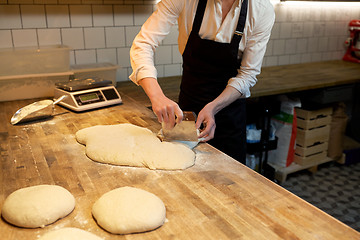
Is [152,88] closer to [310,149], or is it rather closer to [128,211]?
[128,211]

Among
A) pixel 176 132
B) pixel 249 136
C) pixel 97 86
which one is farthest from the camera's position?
pixel 249 136

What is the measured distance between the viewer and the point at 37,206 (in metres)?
0.82

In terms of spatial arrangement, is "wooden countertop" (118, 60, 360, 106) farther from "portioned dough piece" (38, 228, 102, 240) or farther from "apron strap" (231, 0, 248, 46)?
"portioned dough piece" (38, 228, 102, 240)

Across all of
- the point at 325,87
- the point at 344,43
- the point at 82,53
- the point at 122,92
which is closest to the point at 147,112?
the point at 122,92

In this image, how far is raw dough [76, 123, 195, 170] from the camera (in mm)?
1095

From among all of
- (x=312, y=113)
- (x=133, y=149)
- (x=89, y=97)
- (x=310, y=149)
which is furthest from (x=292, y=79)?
(x=133, y=149)

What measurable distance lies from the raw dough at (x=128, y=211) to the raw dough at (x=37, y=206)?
8 cm

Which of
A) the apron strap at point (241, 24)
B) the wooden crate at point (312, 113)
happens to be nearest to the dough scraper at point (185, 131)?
the apron strap at point (241, 24)

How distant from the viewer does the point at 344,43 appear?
345 centimetres

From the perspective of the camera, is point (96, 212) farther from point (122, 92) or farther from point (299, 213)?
point (122, 92)

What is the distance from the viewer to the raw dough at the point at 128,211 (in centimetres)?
78

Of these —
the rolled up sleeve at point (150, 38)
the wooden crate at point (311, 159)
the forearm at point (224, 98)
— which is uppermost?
the rolled up sleeve at point (150, 38)

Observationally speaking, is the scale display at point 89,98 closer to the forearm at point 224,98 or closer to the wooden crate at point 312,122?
the forearm at point 224,98

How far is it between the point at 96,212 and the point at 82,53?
5.39 feet
